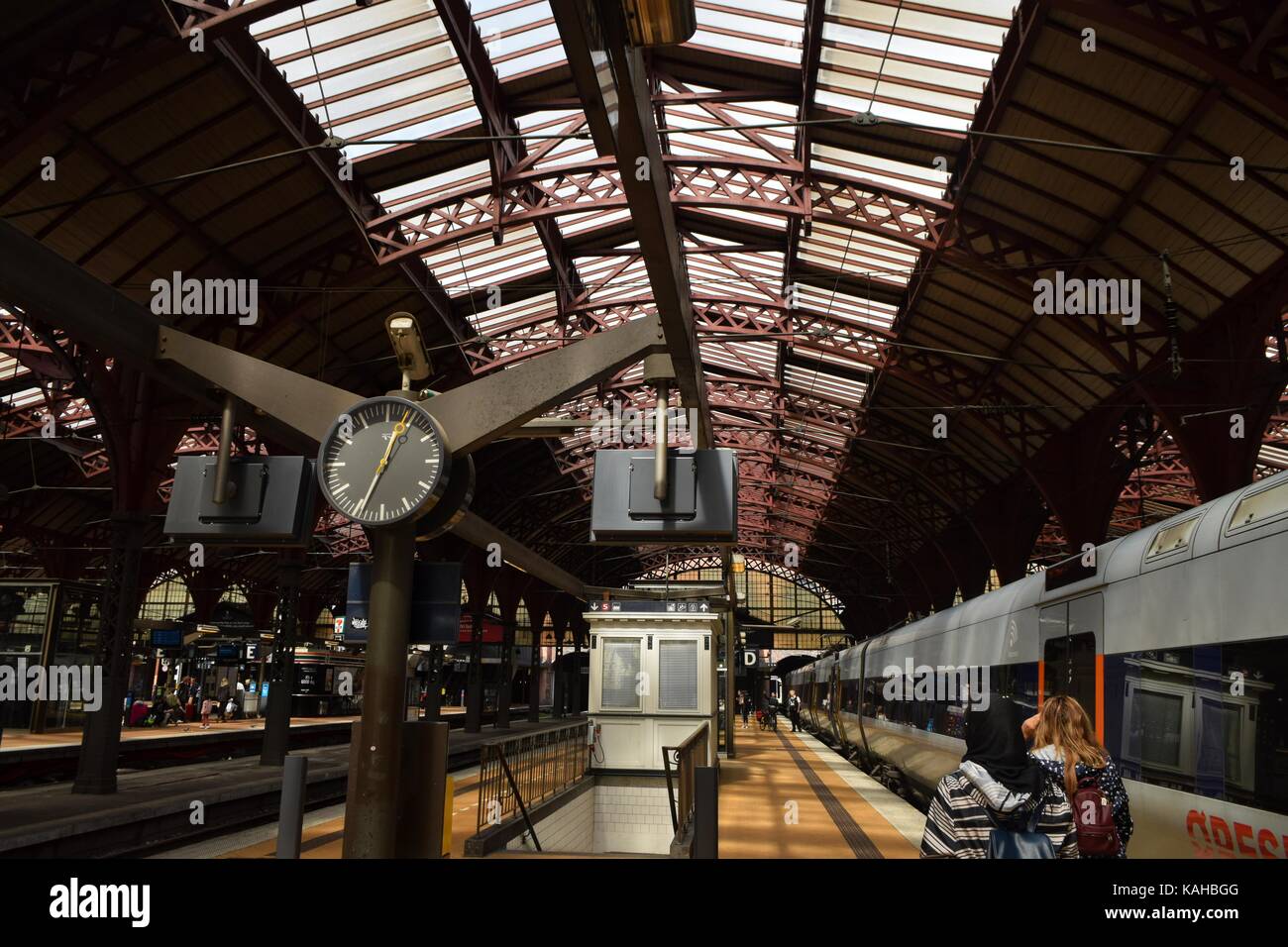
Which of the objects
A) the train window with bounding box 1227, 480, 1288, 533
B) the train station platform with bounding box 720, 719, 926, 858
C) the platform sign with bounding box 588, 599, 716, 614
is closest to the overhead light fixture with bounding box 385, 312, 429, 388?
the train window with bounding box 1227, 480, 1288, 533

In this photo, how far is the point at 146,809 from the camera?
11.3m

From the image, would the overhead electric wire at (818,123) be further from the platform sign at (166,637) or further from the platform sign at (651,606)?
the platform sign at (166,637)

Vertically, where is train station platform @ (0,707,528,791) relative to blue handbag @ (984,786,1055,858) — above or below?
below

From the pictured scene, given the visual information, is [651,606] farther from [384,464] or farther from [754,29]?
[384,464]

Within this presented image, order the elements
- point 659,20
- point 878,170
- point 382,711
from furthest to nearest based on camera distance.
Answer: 1. point 878,170
2. point 382,711
3. point 659,20

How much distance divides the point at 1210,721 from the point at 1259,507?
131 centimetres

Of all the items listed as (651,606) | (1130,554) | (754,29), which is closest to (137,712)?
(651,606)

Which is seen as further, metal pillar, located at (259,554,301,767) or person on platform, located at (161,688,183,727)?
person on platform, located at (161,688,183,727)

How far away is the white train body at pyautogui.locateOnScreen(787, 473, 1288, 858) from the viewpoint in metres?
4.97

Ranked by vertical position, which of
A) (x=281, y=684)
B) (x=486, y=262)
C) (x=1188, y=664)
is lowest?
(x=281, y=684)

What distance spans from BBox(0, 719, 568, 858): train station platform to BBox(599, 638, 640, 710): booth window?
4058 millimetres

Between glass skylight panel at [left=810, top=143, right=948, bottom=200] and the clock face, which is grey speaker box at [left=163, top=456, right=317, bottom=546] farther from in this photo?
glass skylight panel at [left=810, top=143, right=948, bottom=200]

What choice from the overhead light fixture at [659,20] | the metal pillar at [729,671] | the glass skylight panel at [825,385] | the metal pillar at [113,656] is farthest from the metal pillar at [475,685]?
the overhead light fixture at [659,20]

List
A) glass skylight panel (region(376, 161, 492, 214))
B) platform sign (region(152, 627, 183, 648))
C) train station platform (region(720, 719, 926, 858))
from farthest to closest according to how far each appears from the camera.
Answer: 1. platform sign (region(152, 627, 183, 648))
2. glass skylight panel (region(376, 161, 492, 214))
3. train station platform (region(720, 719, 926, 858))
